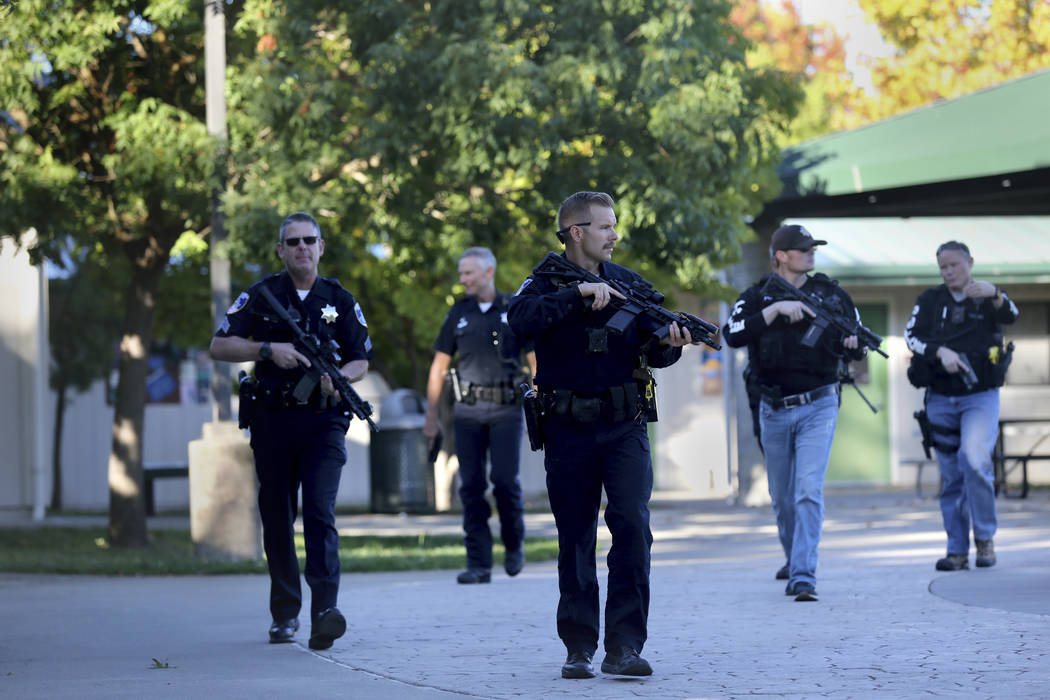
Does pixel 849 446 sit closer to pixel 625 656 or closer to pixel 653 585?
pixel 653 585

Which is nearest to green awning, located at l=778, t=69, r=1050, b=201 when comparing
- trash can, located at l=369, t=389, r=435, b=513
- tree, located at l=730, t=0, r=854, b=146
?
trash can, located at l=369, t=389, r=435, b=513

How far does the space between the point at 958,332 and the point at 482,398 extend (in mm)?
3204

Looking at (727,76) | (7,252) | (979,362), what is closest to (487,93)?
(727,76)

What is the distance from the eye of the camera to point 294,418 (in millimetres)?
7660

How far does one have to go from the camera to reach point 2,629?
28.5 ft

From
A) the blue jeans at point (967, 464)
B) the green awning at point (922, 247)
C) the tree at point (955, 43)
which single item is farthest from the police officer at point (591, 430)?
the tree at point (955, 43)

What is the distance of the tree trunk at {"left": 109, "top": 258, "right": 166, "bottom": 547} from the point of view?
1599cm

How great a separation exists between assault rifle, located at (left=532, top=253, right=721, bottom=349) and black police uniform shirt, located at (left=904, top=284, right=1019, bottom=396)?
14.0 feet

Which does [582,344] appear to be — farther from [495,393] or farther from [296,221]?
[495,393]

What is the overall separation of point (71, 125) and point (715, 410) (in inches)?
482

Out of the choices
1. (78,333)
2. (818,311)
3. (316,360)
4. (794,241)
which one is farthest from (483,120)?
(78,333)

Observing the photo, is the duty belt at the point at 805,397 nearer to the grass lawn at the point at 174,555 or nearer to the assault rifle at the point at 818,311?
the assault rifle at the point at 818,311

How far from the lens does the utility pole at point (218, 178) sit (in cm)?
1309

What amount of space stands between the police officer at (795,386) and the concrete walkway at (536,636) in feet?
1.50
